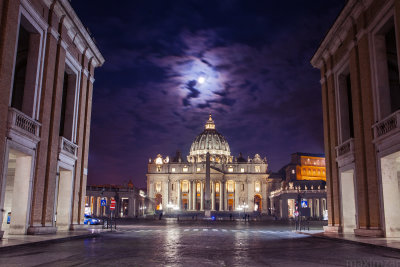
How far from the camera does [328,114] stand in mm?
30469

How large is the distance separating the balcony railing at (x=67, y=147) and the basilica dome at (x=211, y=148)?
159317 millimetres

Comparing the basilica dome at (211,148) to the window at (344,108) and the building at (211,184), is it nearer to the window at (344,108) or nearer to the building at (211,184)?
the building at (211,184)

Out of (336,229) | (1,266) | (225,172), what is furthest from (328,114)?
(225,172)

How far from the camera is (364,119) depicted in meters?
22.9

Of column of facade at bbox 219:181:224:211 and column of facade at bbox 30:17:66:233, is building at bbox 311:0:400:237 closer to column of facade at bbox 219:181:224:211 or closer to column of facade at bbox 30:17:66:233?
column of facade at bbox 30:17:66:233

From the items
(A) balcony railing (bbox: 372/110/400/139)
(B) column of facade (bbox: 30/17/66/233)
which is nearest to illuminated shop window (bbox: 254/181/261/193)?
(A) balcony railing (bbox: 372/110/400/139)

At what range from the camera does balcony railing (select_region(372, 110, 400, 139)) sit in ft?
62.7

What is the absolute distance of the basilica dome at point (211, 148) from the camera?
189000 millimetres

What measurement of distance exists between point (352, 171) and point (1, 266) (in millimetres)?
22220

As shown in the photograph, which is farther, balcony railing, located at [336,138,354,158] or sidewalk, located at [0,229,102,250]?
balcony railing, located at [336,138,354,158]

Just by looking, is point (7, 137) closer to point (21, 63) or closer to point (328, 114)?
point (21, 63)

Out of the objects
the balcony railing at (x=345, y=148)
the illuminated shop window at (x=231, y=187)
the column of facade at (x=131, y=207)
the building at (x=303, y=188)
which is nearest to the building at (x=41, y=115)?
the balcony railing at (x=345, y=148)

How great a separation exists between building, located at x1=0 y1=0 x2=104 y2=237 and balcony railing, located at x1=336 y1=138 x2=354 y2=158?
1838cm

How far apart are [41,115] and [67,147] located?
183 inches
